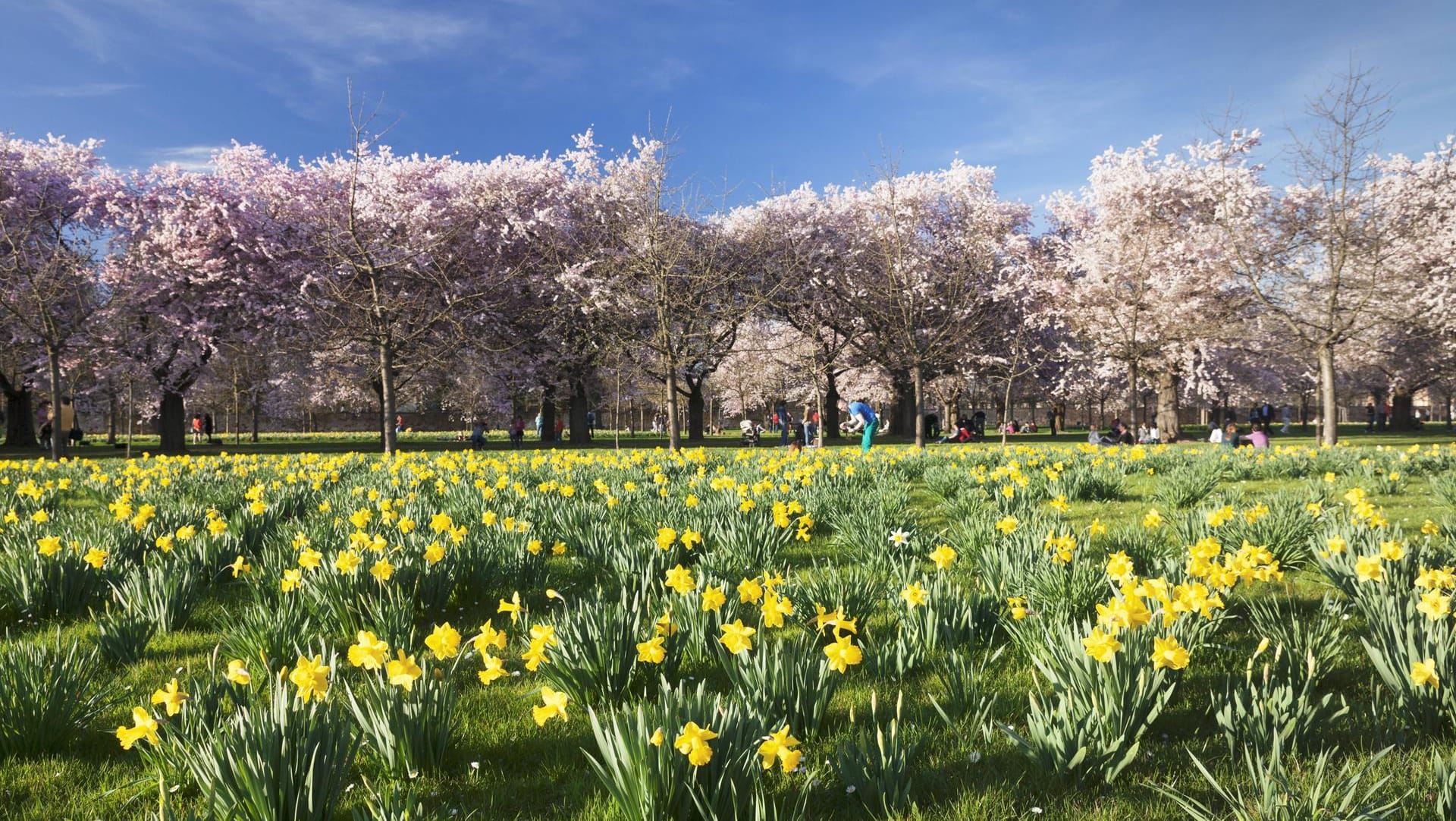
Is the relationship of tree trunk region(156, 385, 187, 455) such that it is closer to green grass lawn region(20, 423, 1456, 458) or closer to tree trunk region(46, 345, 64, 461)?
green grass lawn region(20, 423, 1456, 458)

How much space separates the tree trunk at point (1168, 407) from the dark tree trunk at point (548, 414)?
23743mm

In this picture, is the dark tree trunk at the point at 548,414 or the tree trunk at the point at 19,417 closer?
the tree trunk at the point at 19,417

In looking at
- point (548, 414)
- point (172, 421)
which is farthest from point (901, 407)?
point (172, 421)

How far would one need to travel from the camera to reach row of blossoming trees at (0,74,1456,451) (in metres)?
20.1

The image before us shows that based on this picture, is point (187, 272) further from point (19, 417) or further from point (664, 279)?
point (664, 279)

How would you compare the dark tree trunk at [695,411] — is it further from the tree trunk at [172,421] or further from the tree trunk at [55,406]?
the tree trunk at [55,406]

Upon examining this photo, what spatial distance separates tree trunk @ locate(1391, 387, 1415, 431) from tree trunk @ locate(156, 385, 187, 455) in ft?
173

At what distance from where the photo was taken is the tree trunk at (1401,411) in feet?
124

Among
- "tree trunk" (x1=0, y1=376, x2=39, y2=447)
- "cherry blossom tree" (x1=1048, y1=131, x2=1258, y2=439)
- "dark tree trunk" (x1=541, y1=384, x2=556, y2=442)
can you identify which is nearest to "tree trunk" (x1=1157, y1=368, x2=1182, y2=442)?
"cherry blossom tree" (x1=1048, y1=131, x2=1258, y2=439)

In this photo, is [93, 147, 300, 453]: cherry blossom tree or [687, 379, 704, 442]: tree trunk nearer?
[93, 147, 300, 453]: cherry blossom tree

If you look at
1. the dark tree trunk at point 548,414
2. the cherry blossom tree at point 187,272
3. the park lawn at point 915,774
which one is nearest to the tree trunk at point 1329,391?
the park lawn at point 915,774

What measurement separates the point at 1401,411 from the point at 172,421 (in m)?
54.3

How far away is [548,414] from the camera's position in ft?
105

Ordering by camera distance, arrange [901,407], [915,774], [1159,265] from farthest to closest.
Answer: [901,407]
[1159,265]
[915,774]
